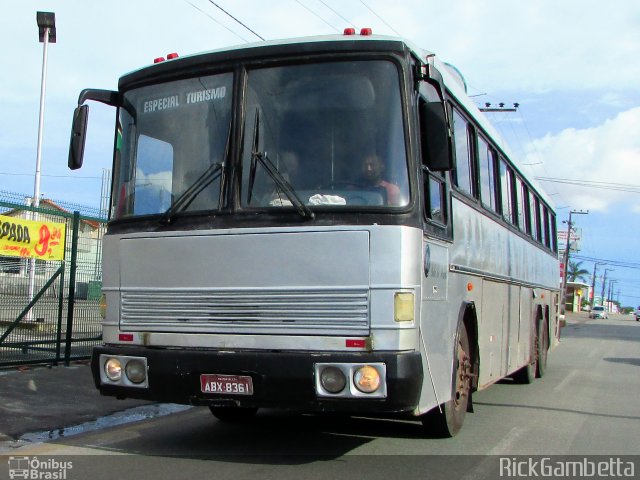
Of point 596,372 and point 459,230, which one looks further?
point 596,372

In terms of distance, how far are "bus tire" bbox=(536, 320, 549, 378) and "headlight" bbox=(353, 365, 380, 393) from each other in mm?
8119

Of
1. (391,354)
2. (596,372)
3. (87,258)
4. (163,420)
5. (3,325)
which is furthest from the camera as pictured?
(596,372)

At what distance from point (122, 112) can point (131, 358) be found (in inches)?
85.1

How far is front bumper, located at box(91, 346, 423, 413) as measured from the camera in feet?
16.9

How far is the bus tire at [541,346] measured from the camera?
12724 millimetres

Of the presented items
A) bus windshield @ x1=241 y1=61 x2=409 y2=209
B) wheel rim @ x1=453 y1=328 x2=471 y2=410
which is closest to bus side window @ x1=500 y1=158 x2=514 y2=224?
wheel rim @ x1=453 y1=328 x2=471 y2=410

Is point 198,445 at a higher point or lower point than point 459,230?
lower

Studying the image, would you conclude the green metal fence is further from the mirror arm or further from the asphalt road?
the mirror arm

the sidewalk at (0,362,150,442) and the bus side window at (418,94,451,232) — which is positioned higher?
the bus side window at (418,94,451,232)

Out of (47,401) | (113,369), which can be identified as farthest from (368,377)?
(47,401)

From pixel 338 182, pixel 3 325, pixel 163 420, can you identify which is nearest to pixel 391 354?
pixel 338 182

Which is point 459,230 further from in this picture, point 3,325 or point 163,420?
point 3,325

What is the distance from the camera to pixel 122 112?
6473mm

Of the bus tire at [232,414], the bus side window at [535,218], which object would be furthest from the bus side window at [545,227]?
the bus tire at [232,414]
